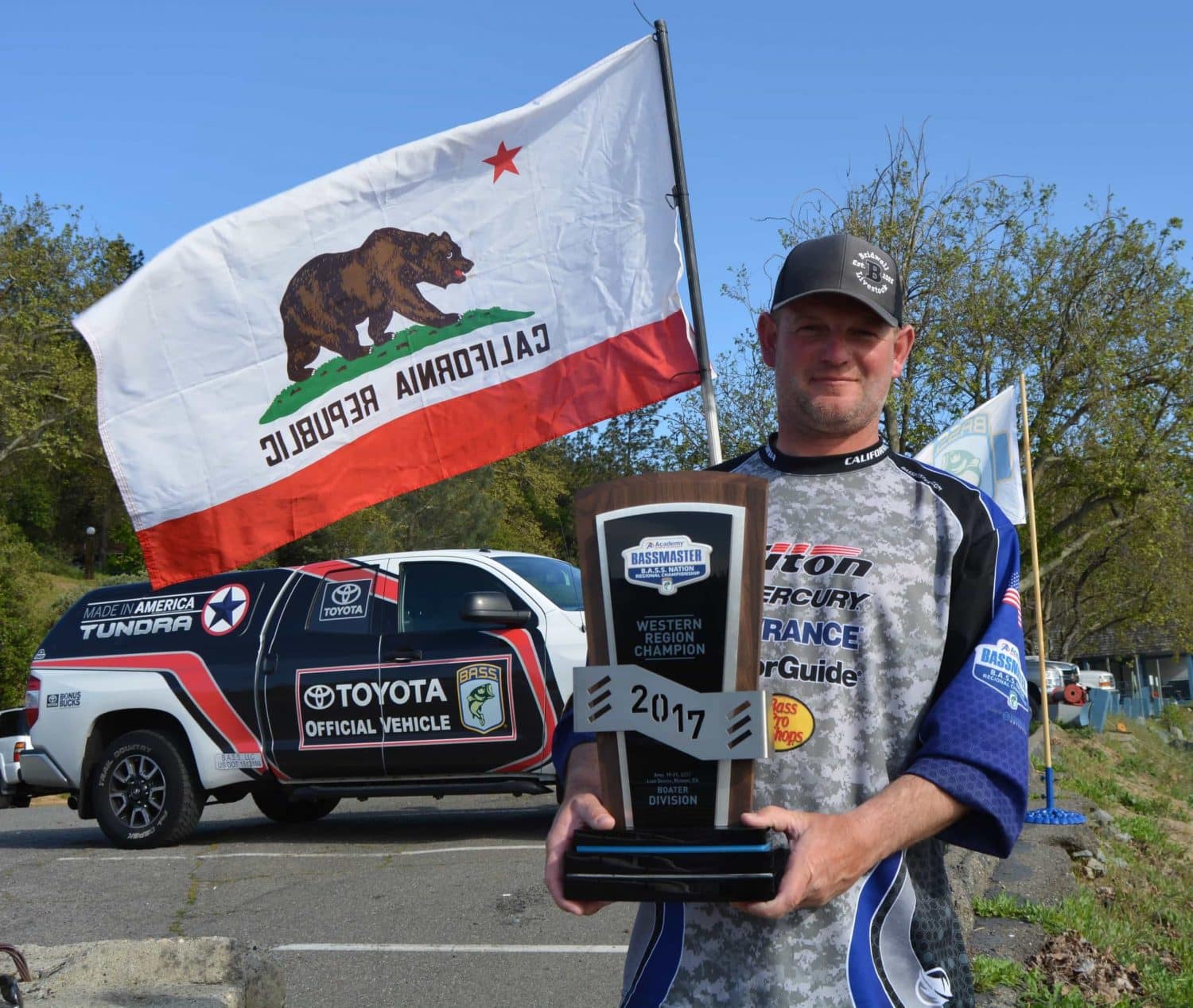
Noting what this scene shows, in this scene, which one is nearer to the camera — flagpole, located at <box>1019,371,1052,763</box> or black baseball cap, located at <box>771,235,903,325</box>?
black baseball cap, located at <box>771,235,903,325</box>

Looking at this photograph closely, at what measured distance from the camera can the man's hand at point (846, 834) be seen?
1732 mm

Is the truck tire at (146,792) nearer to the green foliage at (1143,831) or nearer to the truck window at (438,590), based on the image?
the truck window at (438,590)

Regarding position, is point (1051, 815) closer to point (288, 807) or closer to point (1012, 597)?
point (288, 807)

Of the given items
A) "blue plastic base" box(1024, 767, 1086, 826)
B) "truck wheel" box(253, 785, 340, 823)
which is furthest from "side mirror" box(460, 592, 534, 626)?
"blue plastic base" box(1024, 767, 1086, 826)

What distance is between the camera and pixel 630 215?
549 centimetres

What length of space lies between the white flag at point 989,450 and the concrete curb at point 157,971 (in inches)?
345

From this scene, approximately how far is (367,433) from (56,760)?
6523 millimetres

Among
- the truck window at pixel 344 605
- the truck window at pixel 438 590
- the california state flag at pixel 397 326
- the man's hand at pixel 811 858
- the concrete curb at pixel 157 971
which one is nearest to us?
the man's hand at pixel 811 858

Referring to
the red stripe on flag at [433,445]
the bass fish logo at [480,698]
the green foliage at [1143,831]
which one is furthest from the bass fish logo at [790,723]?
the green foliage at [1143,831]

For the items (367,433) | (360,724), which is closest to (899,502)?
(367,433)

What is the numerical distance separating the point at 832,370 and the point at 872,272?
0.17 metres

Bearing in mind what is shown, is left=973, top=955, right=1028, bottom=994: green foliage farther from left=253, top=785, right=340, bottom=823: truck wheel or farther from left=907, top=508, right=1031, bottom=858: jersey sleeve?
left=253, top=785, right=340, bottom=823: truck wheel

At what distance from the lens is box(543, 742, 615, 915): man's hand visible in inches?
73.3

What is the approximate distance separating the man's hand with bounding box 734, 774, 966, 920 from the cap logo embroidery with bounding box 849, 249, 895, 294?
80cm
